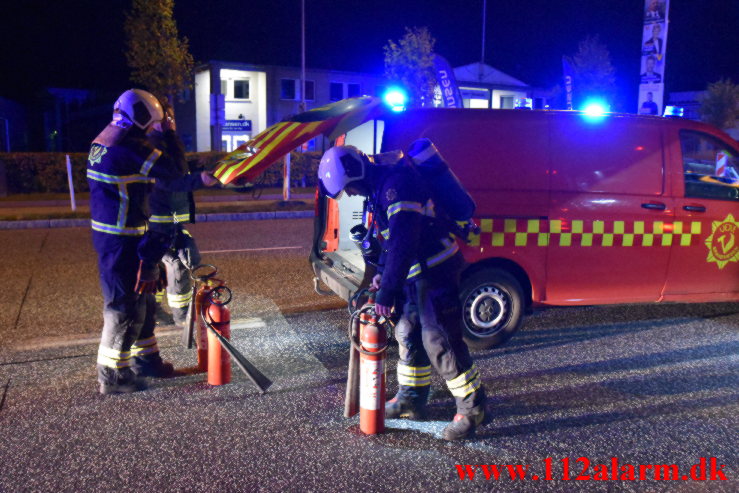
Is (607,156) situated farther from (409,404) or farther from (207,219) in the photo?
(207,219)

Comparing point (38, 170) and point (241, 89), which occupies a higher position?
point (241, 89)

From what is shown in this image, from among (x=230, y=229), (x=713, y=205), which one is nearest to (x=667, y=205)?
(x=713, y=205)

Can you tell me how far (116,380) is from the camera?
4328 mm

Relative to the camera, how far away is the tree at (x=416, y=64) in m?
30.0

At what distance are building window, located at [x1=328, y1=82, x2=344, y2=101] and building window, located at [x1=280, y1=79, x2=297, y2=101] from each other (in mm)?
2276

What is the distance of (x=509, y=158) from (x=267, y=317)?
8.83 ft

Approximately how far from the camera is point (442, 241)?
12.6ft

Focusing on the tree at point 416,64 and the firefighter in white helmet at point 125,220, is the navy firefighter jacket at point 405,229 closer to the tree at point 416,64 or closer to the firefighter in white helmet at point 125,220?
the firefighter in white helmet at point 125,220

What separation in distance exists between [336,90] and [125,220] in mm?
35655

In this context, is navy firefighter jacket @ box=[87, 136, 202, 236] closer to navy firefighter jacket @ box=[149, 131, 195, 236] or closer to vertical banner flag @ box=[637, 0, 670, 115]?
navy firefighter jacket @ box=[149, 131, 195, 236]

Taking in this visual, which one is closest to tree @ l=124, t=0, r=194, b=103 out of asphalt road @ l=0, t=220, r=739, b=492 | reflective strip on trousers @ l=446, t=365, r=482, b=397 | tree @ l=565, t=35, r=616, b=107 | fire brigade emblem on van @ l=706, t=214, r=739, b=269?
tree @ l=565, t=35, r=616, b=107

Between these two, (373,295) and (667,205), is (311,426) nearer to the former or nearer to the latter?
(373,295)

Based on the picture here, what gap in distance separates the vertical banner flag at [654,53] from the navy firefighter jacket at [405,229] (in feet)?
45.5

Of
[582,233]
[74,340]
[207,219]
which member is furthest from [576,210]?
[207,219]
